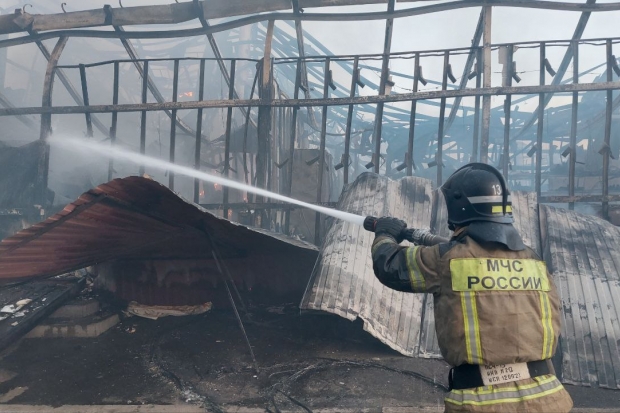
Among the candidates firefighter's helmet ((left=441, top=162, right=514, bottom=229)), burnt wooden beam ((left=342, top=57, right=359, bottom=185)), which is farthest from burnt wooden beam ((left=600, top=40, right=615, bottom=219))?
firefighter's helmet ((left=441, top=162, right=514, bottom=229))

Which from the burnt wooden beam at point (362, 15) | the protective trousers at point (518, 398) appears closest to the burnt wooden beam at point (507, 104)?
the burnt wooden beam at point (362, 15)

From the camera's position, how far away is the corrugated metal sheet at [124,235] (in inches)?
124

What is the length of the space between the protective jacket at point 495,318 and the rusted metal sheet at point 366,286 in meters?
2.39

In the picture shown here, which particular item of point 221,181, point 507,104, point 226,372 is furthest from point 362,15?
point 226,372

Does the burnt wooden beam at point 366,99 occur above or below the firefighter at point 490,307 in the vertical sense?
above

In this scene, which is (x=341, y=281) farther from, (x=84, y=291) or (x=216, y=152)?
(x=216, y=152)

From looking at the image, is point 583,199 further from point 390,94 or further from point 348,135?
point 348,135

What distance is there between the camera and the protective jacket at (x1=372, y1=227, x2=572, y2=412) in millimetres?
1786

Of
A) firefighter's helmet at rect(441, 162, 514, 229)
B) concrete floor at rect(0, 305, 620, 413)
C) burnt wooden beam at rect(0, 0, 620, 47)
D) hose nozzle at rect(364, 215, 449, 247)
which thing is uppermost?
burnt wooden beam at rect(0, 0, 620, 47)

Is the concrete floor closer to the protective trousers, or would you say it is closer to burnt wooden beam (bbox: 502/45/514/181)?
the protective trousers

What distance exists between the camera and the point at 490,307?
1.82m

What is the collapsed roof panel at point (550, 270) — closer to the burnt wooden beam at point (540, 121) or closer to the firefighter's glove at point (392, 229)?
the burnt wooden beam at point (540, 121)

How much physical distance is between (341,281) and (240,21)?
465 centimetres

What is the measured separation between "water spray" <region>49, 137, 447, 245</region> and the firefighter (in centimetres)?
37
